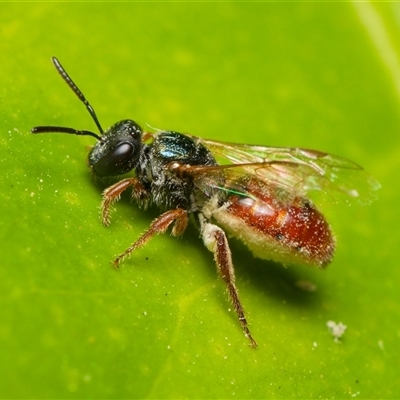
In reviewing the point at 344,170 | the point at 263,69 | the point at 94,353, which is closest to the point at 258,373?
the point at 94,353

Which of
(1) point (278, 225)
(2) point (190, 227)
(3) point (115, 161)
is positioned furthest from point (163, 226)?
(1) point (278, 225)

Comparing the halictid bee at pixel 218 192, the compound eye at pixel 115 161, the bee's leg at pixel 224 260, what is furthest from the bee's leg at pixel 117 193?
the bee's leg at pixel 224 260

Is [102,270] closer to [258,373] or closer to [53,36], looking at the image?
[258,373]

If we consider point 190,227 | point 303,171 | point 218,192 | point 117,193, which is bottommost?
point 303,171

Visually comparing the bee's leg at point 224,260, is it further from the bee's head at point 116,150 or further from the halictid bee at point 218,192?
the bee's head at point 116,150

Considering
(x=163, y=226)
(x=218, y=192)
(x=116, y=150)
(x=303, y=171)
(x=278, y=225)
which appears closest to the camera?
(x=163, y=226)

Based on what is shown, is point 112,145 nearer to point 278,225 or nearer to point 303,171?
point 278,225

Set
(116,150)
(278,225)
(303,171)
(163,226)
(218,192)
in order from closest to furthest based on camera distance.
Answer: (163,226) < (116,150) < (278,225) < (218,192) < (303,171)
